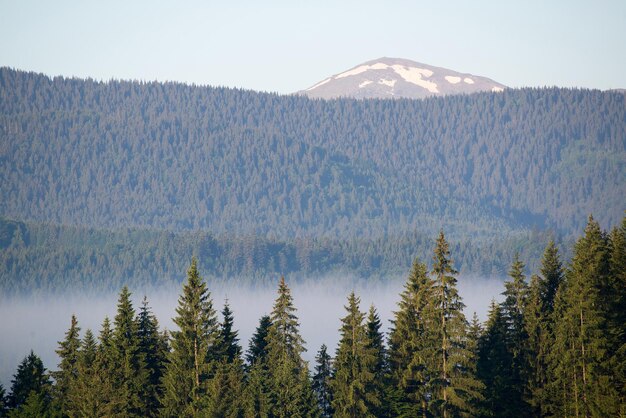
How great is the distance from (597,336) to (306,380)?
641 inches

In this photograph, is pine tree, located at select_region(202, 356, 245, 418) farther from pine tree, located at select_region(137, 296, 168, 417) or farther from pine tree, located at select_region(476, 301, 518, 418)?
pine tree, located at select_region(476, 301, 518, 418)

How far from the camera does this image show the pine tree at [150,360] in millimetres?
72375

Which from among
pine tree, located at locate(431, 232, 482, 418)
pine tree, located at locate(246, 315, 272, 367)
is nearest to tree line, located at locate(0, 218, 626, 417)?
pine tree, located at locate(431, 232, 482, 418)

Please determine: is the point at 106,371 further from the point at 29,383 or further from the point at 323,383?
the point at 323,383

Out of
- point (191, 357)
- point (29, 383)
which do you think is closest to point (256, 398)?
point (191, 357)

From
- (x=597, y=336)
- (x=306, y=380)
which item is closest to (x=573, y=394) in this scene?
(x=597, y=336)

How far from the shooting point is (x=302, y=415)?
Result: 6750 centimetres

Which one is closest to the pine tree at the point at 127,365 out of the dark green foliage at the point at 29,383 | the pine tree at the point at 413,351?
the dark green foliage at the point at 29,383

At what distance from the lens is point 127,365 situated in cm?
7125

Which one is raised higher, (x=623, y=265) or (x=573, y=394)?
(x=623, y=265)

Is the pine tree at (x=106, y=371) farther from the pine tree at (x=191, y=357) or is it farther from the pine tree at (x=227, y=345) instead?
the pine tree at (x=227, y=345)

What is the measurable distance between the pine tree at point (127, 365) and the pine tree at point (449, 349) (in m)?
17.9

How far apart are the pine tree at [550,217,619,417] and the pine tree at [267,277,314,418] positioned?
48.3 ft

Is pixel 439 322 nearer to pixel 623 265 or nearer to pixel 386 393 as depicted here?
pixel 386 393
